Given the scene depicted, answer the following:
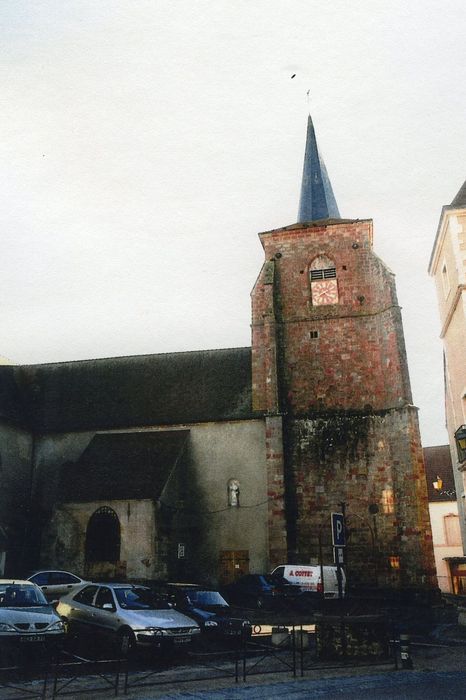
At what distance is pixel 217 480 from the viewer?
2509 centimetres

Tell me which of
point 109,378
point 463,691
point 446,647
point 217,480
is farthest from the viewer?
point 109,378

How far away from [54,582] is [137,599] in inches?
282

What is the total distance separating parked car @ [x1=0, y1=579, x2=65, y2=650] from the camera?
10.1m

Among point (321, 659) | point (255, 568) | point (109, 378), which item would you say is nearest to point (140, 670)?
point (321, 659)

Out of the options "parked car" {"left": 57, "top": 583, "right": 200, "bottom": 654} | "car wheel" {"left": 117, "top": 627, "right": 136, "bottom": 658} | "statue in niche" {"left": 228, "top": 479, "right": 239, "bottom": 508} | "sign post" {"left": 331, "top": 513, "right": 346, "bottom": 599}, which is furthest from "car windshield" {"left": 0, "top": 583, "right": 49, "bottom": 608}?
"statue in niche" {"left": 228, "top": 479, "right": 239, "bottom": 508}

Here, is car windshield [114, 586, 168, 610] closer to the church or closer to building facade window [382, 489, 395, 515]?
the church

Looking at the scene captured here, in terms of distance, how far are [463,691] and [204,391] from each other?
66.0ft

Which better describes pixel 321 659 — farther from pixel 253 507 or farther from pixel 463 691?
pixel 253 507

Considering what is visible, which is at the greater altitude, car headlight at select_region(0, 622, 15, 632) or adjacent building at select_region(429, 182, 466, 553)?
adjacent building at select_region(429, 182, 466, 553)

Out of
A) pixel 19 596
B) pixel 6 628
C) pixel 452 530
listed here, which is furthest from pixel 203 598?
pixel 452 530

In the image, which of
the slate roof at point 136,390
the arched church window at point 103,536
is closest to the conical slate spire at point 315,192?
the slate roof at point 136,390

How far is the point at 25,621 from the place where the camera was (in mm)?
10336

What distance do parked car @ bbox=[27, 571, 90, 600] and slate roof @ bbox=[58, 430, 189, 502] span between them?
4.74 metres

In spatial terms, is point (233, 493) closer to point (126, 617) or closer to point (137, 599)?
point (137, 599)
